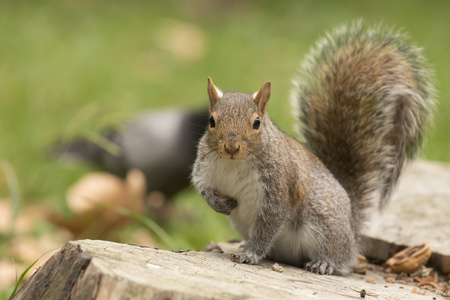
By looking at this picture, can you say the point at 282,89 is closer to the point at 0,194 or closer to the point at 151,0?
the point at 0,194

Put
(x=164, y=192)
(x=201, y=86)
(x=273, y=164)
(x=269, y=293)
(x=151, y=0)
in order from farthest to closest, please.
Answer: (x=151, y=0), (x=201, y=86), (x=164, y=192), (x=273, y=164), (x=269, y=293)

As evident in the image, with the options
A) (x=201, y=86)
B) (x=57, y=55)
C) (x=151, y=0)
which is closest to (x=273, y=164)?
(x=201, y=86)

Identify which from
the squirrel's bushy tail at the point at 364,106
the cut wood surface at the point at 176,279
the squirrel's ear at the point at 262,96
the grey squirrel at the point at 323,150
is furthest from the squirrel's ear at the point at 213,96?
the squirrel's bushy tail at the point at 364,106

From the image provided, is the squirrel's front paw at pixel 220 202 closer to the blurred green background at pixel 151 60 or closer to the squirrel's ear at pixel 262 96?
the squirrel's ear at pixel 262 96

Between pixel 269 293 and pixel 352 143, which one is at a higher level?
pixel 352 143

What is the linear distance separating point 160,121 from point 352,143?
1.99m

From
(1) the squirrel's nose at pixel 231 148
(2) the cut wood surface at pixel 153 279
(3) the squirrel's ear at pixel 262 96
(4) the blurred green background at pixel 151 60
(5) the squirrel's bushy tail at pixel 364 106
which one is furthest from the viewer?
(4) the blurred green background at pixel 151 60

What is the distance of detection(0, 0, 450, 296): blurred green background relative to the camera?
3.97 m

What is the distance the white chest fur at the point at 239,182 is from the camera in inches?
73.4

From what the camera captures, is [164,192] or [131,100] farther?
[131,100]

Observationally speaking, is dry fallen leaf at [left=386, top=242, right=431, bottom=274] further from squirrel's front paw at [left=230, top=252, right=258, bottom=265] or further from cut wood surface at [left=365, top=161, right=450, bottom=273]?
squirrel's front paw at [left=230, top=252, right=258, bottom=265]

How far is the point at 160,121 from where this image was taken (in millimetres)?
4098

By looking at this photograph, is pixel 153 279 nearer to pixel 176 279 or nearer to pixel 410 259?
pixel 176 279

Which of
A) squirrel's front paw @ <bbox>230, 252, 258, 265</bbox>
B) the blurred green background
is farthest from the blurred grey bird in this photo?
squirrel's front paw @ <bbox>230, 252, 258, 265</bbox>
